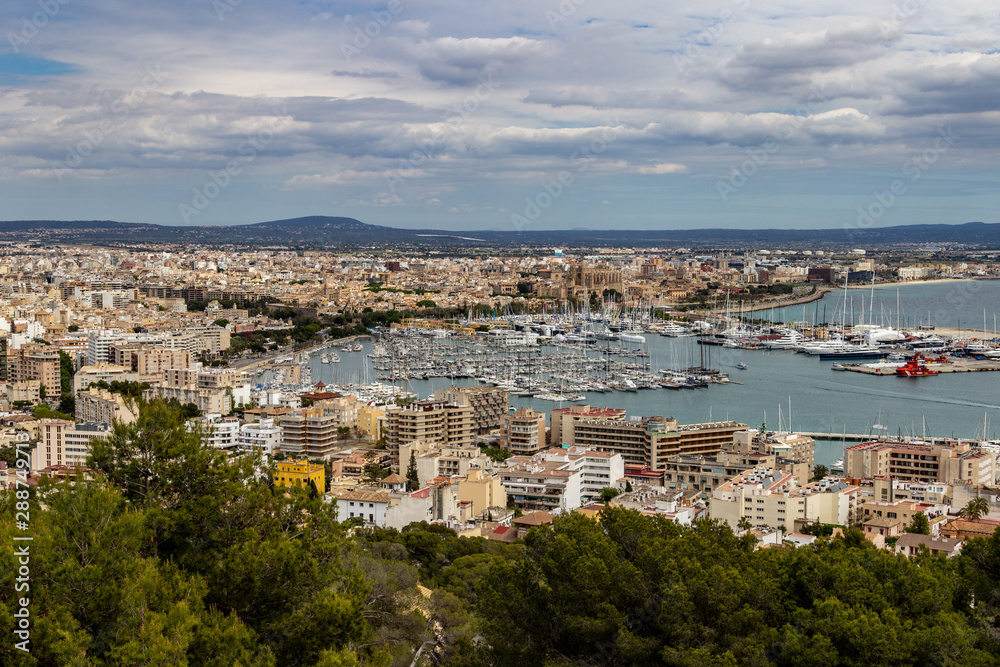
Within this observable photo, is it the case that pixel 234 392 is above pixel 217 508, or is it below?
below

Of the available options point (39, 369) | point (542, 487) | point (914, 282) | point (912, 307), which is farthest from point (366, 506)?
point (914, 282)

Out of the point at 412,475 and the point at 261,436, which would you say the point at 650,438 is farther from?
the point at 261,436

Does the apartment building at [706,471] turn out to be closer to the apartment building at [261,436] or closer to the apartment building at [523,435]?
the apartment building at [523,435]

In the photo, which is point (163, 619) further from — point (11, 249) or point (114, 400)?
point (11, 249)

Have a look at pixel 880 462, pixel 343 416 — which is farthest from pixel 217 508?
pixel 343 416

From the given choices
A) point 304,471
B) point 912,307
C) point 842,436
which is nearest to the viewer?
point 304,471

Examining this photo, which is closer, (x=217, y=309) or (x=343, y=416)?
(x=343, y=416)
